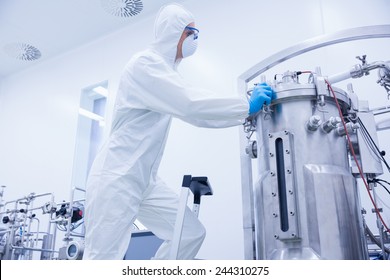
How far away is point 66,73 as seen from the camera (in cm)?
391

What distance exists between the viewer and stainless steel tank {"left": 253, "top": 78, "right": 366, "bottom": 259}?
1.24m

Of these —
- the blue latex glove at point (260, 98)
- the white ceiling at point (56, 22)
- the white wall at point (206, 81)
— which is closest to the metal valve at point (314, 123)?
the blue latex glove at point (260, 98)

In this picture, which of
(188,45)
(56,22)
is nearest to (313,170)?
(188,45)

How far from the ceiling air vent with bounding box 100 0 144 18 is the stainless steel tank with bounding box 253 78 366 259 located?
2205 mm

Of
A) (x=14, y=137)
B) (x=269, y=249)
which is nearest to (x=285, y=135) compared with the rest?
(x=269, y=249)

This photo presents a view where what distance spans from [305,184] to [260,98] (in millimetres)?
342

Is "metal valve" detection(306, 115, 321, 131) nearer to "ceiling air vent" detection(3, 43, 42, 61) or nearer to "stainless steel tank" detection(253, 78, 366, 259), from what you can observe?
"stainless steel tank" detection(253, 78, 366, 259)

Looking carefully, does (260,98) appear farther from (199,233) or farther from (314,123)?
(199,233)

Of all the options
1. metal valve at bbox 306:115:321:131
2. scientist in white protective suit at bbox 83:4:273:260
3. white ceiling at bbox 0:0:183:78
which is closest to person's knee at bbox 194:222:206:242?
scientist in white protective suit at bbox 83:4:273:260

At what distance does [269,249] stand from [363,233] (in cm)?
34

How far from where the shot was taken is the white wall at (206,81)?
227 centimetres

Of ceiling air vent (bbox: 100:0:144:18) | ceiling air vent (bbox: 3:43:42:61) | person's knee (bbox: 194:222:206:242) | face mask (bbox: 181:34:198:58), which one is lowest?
person's knee (bbox: 194:222:206:242)

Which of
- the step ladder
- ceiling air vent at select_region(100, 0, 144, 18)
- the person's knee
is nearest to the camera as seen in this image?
the step ladder

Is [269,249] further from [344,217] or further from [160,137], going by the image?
[160,137]
